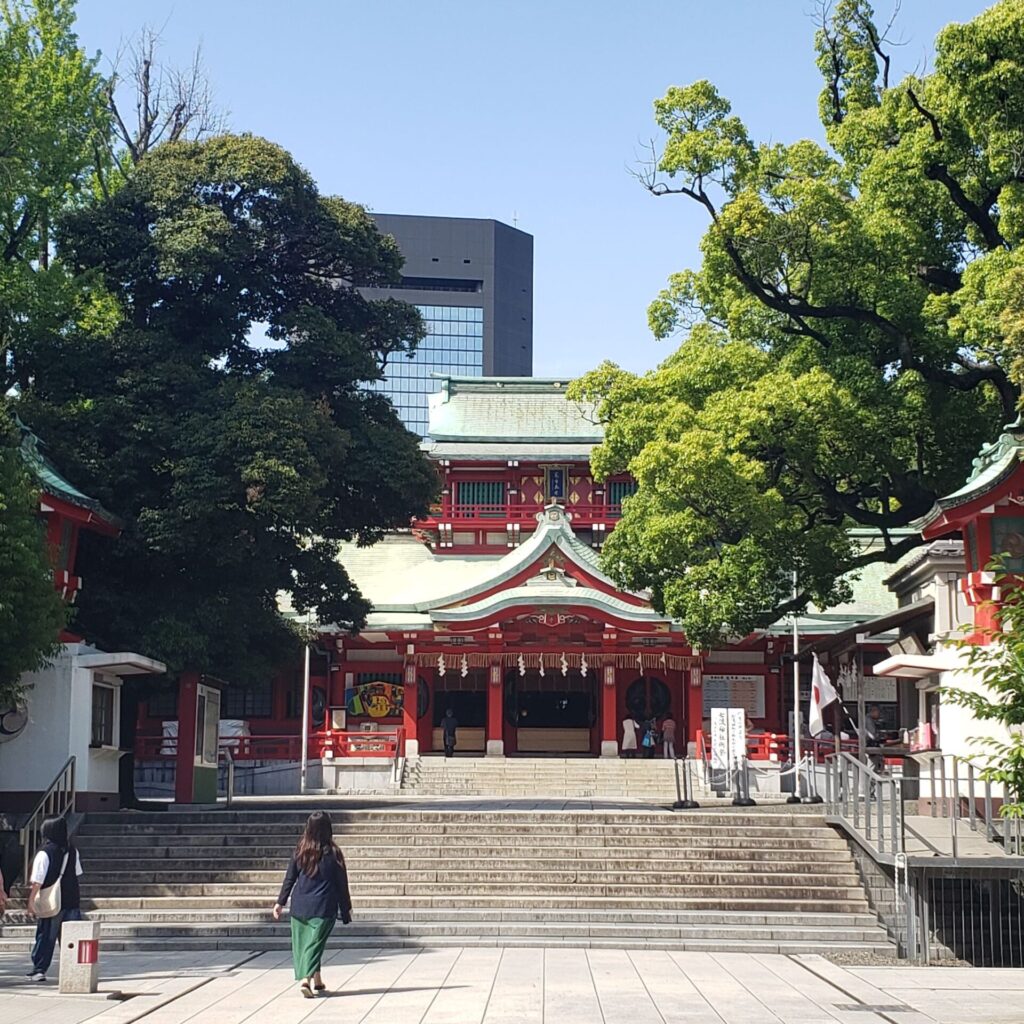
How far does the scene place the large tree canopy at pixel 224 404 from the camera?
914 inches

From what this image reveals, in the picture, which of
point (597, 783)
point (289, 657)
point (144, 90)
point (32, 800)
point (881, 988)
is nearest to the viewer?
point (881, 988)

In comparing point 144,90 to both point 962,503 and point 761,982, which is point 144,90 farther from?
point 761,982

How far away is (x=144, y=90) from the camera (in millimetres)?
30234

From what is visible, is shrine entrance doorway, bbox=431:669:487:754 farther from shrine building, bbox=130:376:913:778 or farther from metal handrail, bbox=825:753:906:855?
metal handrail, bbox=825:753:906:855

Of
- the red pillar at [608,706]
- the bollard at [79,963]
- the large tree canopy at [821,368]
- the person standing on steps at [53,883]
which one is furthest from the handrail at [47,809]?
the red pillar at [608,706]

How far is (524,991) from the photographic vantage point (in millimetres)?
12391

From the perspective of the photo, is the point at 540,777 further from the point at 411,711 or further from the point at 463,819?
the point at 463,819

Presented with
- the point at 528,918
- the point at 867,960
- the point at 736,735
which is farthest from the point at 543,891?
the point at 736,735

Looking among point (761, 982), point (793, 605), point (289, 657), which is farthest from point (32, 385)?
point (761, 982)

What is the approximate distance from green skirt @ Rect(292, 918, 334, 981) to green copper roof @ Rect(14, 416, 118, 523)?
33.6 ft

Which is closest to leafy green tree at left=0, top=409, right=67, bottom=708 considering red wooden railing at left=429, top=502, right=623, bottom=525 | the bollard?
the bollard

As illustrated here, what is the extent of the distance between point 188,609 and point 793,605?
392 inches

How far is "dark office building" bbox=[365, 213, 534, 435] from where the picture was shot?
106688mm

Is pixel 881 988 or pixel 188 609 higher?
pixel 188 609
